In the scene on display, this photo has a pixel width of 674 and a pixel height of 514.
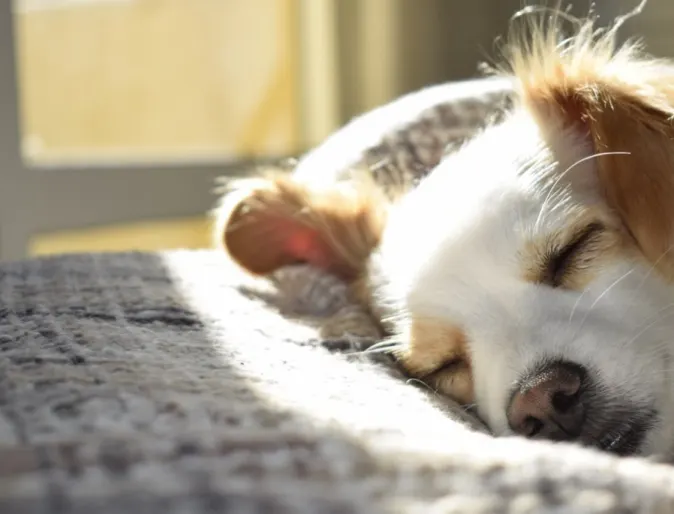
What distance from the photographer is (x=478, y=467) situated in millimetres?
504

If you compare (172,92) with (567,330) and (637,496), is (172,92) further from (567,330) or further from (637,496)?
(637,496)

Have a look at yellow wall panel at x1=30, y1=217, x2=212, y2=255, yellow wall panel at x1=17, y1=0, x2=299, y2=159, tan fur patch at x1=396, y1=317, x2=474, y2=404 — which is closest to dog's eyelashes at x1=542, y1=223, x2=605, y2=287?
tan fur patch at x1=396, y1=317, x2=474, y2=404

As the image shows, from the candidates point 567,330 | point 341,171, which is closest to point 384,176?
point 341,171

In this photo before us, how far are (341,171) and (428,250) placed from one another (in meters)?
0.49

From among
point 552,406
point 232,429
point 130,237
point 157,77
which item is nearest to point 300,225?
point 552,406

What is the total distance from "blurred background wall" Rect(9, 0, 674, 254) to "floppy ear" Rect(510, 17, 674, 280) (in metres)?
1.40

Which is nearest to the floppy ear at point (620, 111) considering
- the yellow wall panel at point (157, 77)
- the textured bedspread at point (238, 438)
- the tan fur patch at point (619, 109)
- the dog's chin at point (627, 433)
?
the tan fur patch at point (619, 109)

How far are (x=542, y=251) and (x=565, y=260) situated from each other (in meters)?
0.03

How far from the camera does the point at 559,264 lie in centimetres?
94

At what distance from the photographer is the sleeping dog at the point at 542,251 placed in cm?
82

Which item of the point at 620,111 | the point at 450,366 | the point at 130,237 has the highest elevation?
the point at 620,111

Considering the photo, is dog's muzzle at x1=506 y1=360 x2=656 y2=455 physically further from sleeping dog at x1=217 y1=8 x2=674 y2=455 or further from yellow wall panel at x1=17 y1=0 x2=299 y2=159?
yellow wall panel at x1=17 y1=0 x2=299 y2=159

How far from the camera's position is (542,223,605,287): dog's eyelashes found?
93 cm

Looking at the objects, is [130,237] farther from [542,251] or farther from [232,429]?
[232,429]
